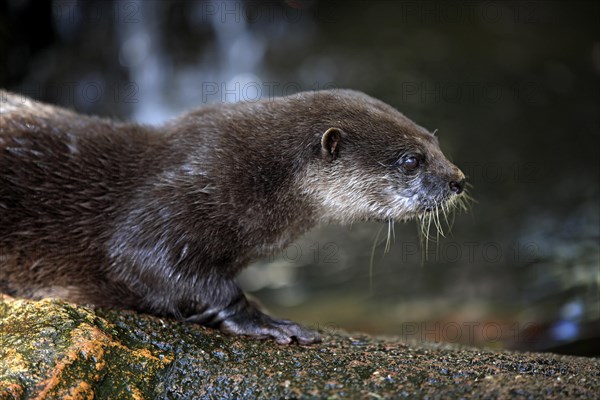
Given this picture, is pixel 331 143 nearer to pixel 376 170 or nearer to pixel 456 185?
pixel 376 170

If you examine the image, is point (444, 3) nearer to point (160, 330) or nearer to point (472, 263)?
point (472, 263)

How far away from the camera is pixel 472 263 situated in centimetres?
765

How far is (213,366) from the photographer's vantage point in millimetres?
3434

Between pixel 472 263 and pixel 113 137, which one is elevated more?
pixel 472 263

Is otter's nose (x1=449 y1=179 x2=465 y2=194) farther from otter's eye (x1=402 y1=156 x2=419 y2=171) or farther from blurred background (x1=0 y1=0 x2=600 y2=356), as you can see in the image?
blurred background (x1=0 y1=0 x2=600 y2=356)

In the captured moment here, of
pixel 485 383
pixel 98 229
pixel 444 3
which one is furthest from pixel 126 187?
pixel 444 3

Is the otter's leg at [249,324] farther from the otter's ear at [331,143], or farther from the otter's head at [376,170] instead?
the otter's ear at [331,143]

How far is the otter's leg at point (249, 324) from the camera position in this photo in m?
3.85

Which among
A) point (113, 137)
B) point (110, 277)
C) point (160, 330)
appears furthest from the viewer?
point (113, 137)

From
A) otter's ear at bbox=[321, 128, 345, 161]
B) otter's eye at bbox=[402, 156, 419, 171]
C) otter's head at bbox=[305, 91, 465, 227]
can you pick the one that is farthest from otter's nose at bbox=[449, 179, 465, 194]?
otter's ear at bbox=[321, 128, 345, 161]

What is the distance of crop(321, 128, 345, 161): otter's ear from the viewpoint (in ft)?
12.9

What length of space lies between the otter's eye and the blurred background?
8.09 ft

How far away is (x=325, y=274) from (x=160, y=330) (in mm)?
4416

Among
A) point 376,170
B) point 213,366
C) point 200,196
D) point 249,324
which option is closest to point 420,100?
A: point 376,170
